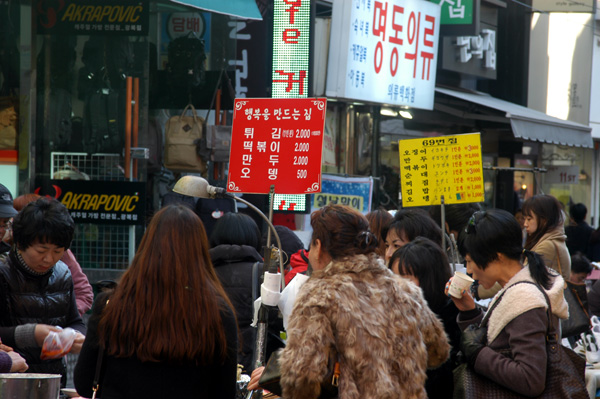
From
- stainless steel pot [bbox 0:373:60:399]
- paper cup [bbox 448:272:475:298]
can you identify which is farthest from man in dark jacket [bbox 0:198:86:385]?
paper cup [bbox 448:272:475:298]

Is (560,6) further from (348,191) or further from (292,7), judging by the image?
(292,7)

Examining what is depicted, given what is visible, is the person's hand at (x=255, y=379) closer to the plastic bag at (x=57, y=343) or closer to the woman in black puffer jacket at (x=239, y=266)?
the plastic bag at (x=57, y=343)

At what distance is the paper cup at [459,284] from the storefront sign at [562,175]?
1680 cm

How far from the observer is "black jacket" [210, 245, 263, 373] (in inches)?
245

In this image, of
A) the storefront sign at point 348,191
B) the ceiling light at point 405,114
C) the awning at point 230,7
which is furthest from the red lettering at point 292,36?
the ceiling light at point 405,114

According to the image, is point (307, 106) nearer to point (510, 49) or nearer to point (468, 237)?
point (468, 237)

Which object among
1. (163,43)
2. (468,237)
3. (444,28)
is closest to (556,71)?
(444,28)

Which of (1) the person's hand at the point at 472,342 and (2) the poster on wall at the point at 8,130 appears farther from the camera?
(2) the poster on wall at the point at 8,130

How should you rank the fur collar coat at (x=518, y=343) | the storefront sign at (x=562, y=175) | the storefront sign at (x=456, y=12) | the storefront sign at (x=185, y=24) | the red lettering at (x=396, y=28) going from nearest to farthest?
the fur collar coat at (x=518, y=343) < the storefront sign at (x=185, y=24) < the red lettering at (x=396, y=28) < the storefront sign at (x=456, y=12) < the storefront sign at (x=562, y=175)

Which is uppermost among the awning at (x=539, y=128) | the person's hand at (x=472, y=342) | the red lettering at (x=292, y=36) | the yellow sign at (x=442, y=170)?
the red lettering at (x=292, y=36)

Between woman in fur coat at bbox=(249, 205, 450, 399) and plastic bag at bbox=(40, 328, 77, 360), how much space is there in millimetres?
1344

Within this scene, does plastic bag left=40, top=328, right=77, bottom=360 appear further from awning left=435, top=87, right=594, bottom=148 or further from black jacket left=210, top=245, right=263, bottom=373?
awning left=435, top=87, right=594, bottom=148

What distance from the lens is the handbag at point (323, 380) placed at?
3.54m

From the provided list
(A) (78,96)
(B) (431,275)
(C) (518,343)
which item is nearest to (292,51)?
(A) (78,96)
